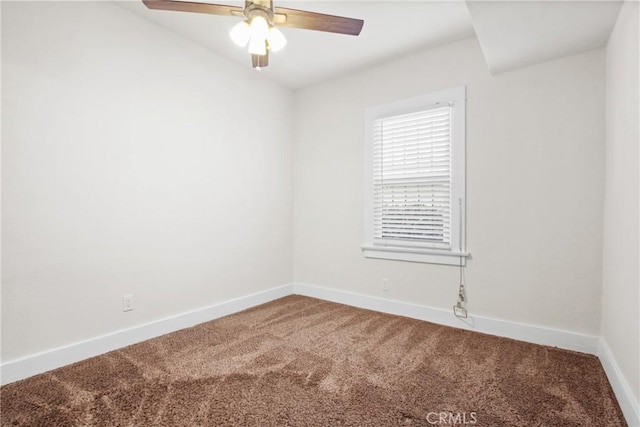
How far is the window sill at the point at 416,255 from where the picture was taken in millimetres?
2957

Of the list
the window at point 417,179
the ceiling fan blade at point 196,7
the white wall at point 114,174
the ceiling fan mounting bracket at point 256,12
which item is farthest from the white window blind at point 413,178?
the ceiling fan blade at point 196,7

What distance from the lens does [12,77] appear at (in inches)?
78.5

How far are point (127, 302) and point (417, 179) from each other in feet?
9.20

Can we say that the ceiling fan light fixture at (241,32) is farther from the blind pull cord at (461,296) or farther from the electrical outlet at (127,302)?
the blind pull cord at (461,296)

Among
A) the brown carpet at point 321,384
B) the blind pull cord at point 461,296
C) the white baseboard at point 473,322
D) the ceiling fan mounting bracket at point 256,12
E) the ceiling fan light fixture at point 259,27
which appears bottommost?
the brown carpet at point 321,384

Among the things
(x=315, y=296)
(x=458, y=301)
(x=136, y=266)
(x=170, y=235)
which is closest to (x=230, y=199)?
(x=170, y=235)

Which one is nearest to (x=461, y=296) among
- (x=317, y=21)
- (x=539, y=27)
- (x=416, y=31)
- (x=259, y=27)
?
(x=539, y=27)

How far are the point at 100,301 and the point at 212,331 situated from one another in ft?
3.00

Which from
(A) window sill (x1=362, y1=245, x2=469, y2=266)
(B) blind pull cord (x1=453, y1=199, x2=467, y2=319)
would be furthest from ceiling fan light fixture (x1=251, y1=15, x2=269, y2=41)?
(A) window sill (x1=362, y1=245, x2=469, y2=266)

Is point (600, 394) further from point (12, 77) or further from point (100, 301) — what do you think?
point (12, 77)

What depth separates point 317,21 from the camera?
1.86m

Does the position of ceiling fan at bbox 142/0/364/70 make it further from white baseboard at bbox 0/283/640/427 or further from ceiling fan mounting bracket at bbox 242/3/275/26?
white baseboard at bbox 0/283/640/427

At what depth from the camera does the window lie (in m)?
2.96

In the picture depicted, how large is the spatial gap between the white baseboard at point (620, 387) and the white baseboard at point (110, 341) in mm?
3027
